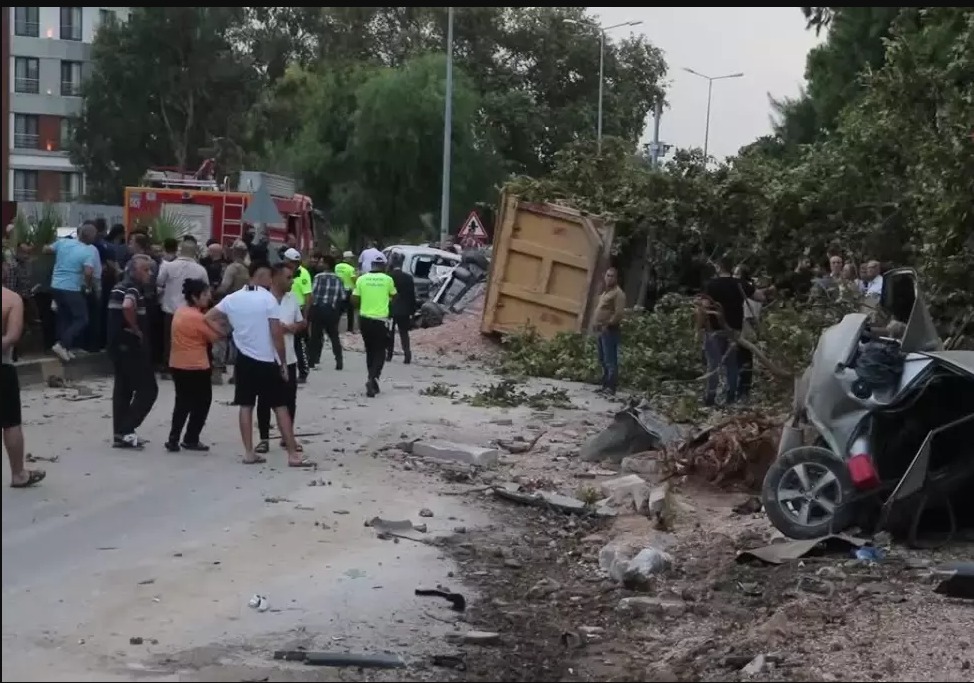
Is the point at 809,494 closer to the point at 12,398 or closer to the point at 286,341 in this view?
the point at 286,341

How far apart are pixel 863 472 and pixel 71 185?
3768cm

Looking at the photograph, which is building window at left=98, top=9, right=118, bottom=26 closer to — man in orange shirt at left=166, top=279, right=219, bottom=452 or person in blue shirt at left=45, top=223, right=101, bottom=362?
man in orange shirt at left=166, top=279, right=219, bottom=452

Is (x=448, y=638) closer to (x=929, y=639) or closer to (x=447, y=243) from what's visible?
(x=929, y=639)

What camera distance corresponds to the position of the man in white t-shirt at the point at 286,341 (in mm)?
11961

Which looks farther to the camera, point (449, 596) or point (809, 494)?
point (809, 494)

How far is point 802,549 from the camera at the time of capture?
27.9ft

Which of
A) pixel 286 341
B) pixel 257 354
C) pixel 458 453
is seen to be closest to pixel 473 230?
pixel 458 453

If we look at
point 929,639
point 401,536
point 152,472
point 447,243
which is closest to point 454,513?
point 401,536

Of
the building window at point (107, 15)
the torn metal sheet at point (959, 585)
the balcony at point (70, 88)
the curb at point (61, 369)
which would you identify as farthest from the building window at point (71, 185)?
the torn metal sheet at point (959, 585)

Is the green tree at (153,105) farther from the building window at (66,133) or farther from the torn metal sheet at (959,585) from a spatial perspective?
the torn metal sheet at (959,585)

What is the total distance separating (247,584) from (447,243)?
1125 inches

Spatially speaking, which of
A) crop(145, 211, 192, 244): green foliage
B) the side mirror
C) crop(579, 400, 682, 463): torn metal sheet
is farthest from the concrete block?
crop(145, 211, 192, 244): green foliage

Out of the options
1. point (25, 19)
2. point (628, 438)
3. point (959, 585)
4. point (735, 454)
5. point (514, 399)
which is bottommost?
point (514, 399)

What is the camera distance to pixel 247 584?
7633mm
